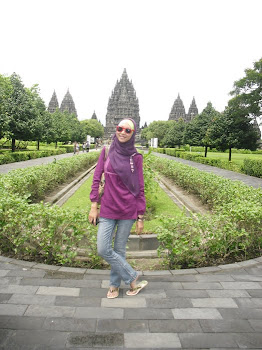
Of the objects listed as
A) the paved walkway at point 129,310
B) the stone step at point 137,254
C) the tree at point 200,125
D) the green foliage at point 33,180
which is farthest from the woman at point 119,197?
the tree at point 200,125

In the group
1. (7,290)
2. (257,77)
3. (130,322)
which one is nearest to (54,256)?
(7,290)

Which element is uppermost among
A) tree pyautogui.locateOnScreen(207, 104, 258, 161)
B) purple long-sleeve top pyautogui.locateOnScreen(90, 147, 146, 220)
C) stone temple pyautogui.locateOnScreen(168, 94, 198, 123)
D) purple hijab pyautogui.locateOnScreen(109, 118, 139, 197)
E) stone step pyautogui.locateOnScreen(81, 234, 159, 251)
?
stone temple pyautogui.locateOnScreen(168, 94, 198, 123)

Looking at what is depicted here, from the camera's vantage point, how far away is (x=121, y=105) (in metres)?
100

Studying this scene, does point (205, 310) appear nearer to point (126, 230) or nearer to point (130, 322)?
point (130, 322)

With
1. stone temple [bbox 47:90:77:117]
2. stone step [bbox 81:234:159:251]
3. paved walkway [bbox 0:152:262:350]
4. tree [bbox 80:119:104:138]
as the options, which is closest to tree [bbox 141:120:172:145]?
tree [bbox 80:119:104:138]

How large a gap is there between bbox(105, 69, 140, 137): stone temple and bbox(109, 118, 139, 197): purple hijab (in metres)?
94.9

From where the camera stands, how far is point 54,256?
4.25 metres

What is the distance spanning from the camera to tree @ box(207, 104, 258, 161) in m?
26.1

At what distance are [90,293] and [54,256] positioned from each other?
114 cm

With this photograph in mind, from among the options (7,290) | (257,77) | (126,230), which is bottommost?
(7,290)

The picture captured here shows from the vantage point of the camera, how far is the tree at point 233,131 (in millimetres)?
26141

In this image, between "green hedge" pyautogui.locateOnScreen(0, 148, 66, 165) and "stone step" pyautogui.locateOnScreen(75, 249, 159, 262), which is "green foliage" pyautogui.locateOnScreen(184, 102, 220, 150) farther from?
"stone step" pyautogui.locateOnScreen(75, 249, 159, 262)

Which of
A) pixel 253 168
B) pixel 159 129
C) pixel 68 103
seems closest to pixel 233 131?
pixel 253 168

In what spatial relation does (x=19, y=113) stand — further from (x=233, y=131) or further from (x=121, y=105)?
(x=121, y=105)
